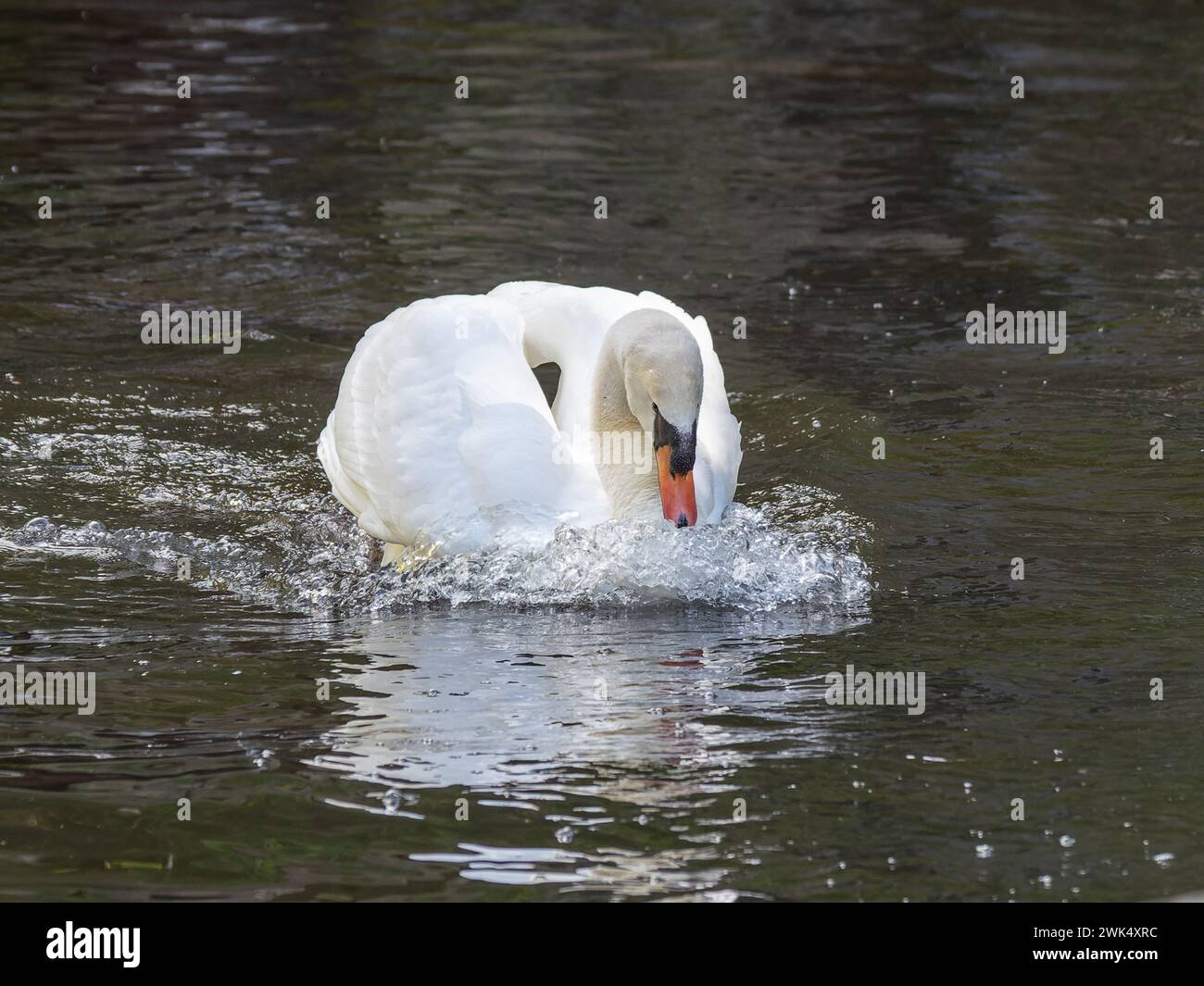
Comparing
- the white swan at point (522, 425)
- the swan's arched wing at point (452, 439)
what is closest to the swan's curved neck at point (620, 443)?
the white swan at point (522, 425)

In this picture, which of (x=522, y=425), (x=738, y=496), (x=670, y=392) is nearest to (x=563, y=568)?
(x=522, y=425)

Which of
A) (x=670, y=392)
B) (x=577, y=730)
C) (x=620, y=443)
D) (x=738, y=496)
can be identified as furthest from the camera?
(x=738, y=496)

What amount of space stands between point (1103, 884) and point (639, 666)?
68.3 inches

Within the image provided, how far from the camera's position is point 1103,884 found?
391cm

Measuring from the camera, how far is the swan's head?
18.3ft

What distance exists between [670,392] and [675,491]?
33 centimetres

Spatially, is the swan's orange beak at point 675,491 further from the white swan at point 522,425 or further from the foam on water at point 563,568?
the foam on water at point 563,568

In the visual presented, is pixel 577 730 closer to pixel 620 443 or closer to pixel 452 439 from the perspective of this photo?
pixel 620 443

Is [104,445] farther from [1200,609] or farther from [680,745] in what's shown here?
[1200,609]

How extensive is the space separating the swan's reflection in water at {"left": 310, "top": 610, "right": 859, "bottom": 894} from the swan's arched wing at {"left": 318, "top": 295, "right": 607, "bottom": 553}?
1.25 feet

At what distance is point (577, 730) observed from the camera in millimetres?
4750

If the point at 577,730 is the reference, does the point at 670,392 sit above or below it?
above

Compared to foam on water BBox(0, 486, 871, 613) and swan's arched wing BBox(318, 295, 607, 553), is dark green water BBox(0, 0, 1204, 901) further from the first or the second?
swan's arched wing BBox(318, 295, 607, 553)

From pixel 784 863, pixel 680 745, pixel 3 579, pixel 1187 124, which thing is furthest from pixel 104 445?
pixel 1187 124
